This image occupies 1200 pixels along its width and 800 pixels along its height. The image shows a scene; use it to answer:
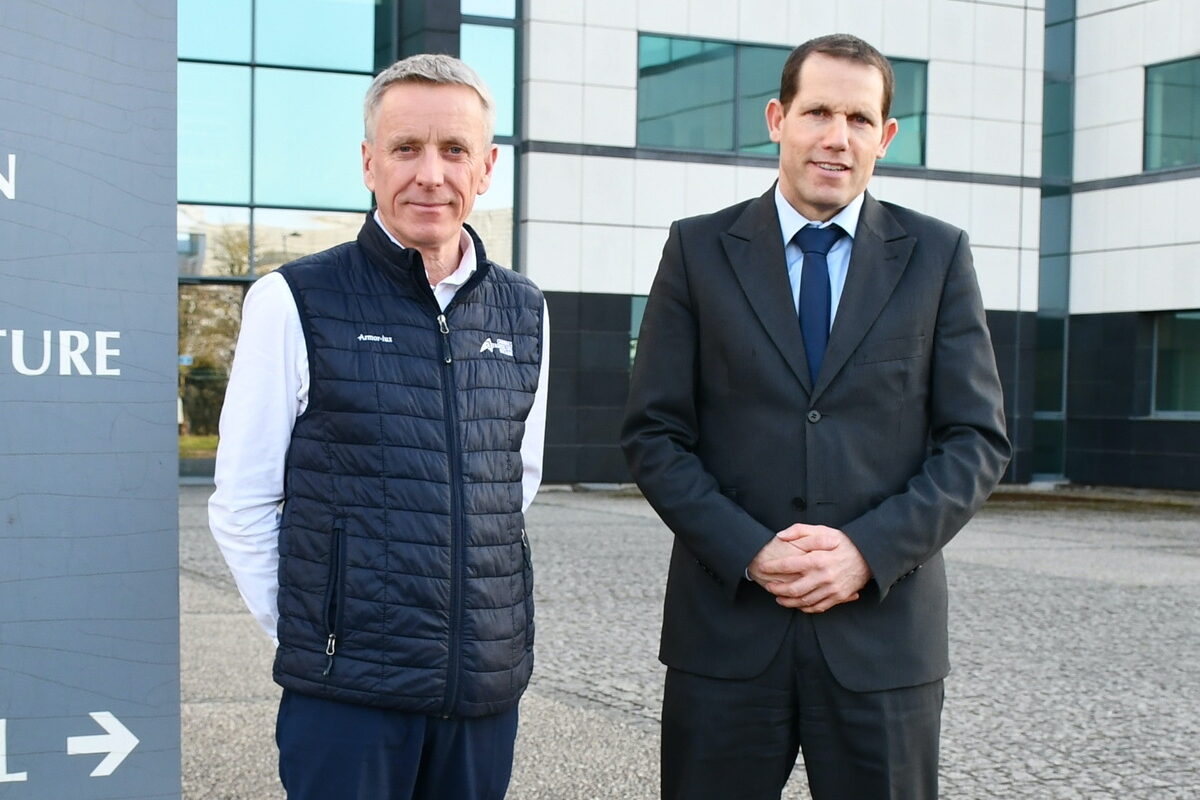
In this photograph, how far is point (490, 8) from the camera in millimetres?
18719

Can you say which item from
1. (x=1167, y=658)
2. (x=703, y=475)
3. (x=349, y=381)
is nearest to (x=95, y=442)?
(x=349, y=381)

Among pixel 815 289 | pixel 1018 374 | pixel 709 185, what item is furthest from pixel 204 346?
pixel 815 289

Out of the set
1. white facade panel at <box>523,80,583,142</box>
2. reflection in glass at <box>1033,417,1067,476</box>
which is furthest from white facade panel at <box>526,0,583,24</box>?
reflection in glass at <box>1033,417,1067,476</box>

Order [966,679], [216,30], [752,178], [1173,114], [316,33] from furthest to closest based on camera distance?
1. [1173,114]
2. [752,178]
3. [316,33]
4. [216,30]
5. [966,679]

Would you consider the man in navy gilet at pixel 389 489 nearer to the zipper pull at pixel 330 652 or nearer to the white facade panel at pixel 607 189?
the zipper pull at pixel 330 652

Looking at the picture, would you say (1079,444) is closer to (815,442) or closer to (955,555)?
(955,555)

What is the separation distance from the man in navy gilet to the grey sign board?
0.61m

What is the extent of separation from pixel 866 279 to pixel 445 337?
2.96ft

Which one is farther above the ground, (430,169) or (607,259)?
(607,259)

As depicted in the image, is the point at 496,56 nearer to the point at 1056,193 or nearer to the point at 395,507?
the point at 1056,193

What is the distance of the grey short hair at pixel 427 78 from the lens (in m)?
2.75

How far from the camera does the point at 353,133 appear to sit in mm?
18625

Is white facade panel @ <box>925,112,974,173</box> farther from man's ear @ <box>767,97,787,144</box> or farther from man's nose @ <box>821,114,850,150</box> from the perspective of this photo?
man's nose @ <box>821,114,850,150</box>

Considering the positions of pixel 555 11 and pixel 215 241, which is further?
pixel 555 11
